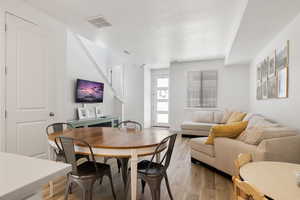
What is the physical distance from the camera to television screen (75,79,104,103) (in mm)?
4586

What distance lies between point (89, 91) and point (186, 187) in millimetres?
3740

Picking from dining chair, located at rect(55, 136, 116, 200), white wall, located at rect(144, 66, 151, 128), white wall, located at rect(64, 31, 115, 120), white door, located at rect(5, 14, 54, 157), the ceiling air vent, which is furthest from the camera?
white wall, located at rect(144, 66, 151, 128)

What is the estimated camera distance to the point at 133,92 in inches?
267

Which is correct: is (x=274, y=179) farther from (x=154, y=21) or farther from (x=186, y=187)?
(x=154, y=21)

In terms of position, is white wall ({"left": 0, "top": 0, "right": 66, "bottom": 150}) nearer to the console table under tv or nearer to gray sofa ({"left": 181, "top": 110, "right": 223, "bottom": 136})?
the console table under tv

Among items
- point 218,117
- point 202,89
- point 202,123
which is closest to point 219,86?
point 202,89

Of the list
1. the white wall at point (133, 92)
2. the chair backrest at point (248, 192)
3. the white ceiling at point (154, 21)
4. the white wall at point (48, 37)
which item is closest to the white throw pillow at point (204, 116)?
the white wall at point (133, 92)

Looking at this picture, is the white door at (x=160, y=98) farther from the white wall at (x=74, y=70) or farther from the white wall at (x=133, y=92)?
the white wall at (x=74, y=70)

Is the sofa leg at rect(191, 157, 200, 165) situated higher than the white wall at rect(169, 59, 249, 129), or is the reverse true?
the white wall at rect(169, 59, 249, 129)

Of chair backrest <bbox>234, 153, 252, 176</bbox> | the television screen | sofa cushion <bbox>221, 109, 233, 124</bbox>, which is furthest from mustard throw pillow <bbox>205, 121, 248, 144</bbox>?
the television screen

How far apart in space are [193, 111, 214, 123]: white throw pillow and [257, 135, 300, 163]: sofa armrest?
3746mm

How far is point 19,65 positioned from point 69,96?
6.33ft

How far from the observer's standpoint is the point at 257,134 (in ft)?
7.15

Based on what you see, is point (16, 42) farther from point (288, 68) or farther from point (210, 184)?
point (288, 68)
